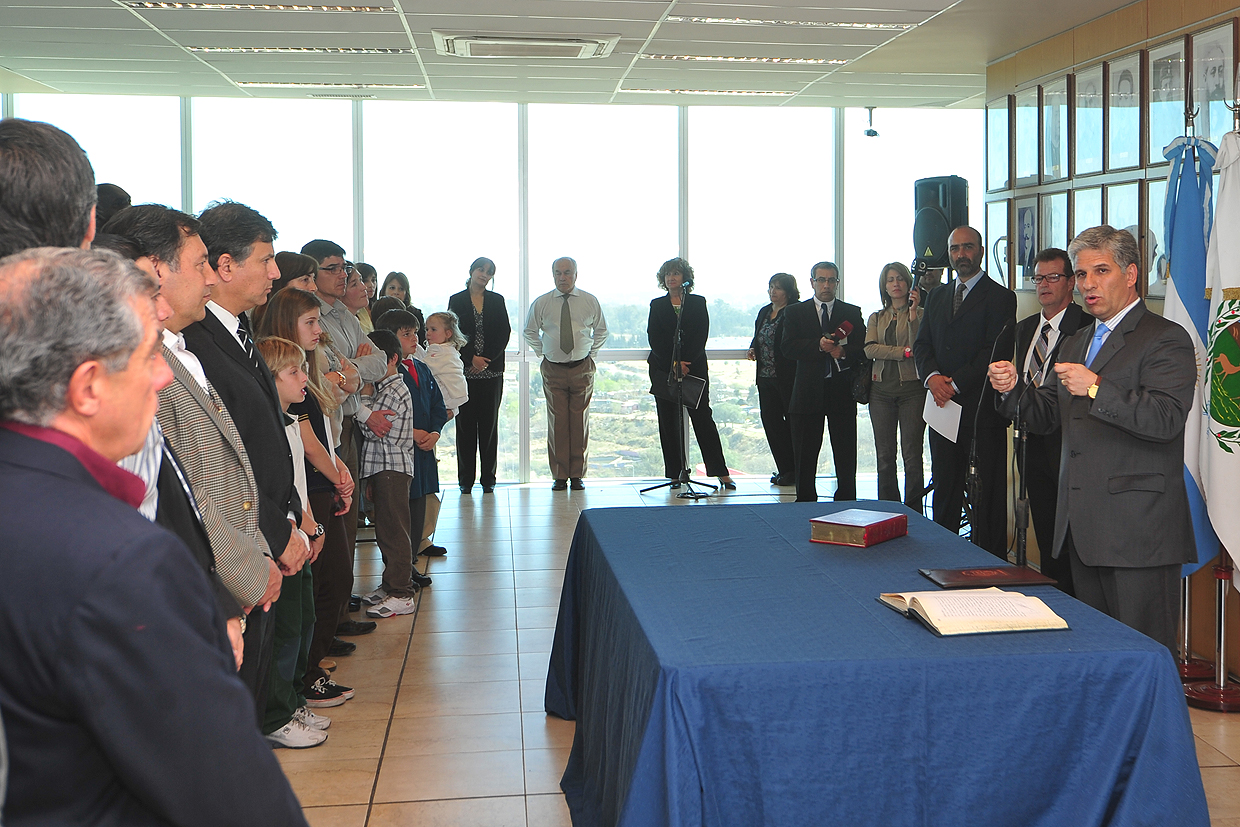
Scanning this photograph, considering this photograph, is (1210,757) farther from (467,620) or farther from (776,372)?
(776,372)

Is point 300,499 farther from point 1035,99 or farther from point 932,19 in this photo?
point 1035,99

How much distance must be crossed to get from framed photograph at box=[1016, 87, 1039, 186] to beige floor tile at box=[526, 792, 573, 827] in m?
4.68

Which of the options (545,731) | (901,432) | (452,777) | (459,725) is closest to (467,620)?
(459,725)

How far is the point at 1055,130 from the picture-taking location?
580 centimetres

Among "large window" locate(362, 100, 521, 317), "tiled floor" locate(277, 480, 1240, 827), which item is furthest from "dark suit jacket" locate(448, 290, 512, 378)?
"tiled floor" locate(277, 480, 1240, 827)

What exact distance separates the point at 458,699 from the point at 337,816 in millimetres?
956

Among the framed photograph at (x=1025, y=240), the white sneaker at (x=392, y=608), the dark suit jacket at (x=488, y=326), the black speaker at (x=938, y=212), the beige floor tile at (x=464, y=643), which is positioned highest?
the black speaker at (x=938, y=212)

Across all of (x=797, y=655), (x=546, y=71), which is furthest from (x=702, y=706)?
(x=546, y=71)

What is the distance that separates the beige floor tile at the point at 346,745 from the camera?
11.1 feet

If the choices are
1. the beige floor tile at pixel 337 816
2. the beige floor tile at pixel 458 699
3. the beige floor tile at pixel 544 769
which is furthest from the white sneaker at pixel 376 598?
the beige floor tile at pixel 337 816

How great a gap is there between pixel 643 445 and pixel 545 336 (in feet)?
4.73

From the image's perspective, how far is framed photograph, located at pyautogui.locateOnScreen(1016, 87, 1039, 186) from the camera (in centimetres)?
606

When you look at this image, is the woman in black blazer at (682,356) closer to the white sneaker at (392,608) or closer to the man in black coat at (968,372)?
the man in black coat at (968,372)

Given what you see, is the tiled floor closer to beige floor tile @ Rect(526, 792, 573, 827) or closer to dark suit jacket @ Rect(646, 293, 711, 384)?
beige floor tile @ Rect(526, 792, 573, 827)
